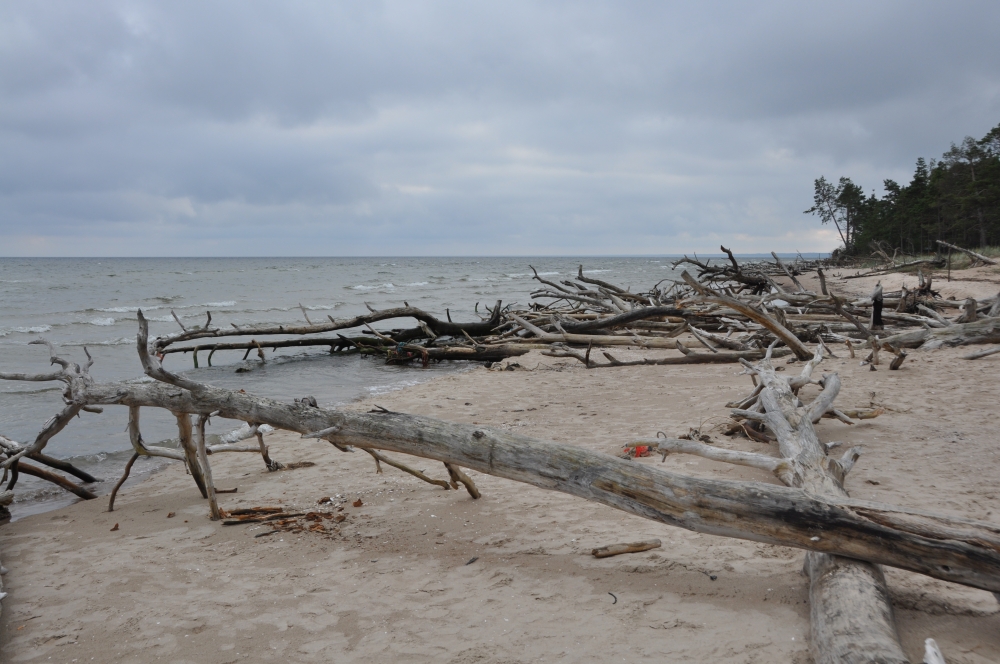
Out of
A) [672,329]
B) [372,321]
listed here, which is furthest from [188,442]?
[672,329]

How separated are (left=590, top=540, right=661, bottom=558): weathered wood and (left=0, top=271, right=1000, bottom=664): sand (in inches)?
2.5

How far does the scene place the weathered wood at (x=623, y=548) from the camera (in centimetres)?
324

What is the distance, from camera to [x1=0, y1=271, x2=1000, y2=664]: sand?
8.27 feet

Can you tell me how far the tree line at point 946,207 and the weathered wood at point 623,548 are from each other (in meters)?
30.5

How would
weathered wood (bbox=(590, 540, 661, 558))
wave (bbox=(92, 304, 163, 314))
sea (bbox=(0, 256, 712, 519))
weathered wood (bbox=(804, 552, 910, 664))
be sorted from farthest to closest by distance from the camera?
1. wave (bbox=(92, 304, 163, 314))
2. sea (bbox=(0, 256, 712, 519))
3. weathered wood (bbox=(590, 540, 661, 558))
4. weathered wood (bbox=(804, 552, 910, 664))

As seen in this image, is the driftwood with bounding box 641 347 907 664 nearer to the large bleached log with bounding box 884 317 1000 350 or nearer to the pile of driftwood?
the pile of driftwood

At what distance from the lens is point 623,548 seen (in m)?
3.26

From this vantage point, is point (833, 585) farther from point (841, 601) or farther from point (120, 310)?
point (120, 310)

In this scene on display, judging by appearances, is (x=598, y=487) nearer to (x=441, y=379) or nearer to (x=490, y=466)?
(x=490, y=466)

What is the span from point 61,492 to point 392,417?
377 cm

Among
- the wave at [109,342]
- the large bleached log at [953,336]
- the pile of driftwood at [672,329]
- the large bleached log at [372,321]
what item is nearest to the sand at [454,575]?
the large bleached log at [953,336]

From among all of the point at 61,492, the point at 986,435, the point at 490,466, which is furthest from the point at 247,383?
the point at 986,435

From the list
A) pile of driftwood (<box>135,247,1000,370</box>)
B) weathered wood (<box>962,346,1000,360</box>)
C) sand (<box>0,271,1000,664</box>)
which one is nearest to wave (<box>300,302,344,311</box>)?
pile of driftwood (<box>135,247,1000,370</box>)

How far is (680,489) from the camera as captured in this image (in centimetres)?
288
